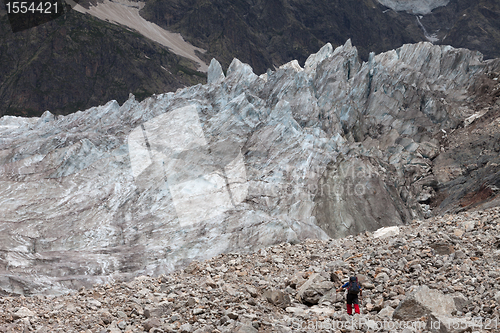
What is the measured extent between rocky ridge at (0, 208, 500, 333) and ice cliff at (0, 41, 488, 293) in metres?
6.84

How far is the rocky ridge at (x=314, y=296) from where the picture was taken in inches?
445

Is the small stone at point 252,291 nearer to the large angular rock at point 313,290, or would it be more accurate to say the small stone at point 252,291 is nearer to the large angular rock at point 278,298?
the large angular rock at point 278,298

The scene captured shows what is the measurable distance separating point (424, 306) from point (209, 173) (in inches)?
1289

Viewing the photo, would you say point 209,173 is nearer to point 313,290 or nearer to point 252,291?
point 252,291

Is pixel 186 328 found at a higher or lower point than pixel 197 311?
lower

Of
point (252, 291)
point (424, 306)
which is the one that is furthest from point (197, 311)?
point (424, 306)

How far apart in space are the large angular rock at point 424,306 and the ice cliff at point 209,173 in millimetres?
12560

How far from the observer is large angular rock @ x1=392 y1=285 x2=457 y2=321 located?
11.1 metres

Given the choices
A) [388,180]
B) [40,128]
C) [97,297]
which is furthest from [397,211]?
[40,128]

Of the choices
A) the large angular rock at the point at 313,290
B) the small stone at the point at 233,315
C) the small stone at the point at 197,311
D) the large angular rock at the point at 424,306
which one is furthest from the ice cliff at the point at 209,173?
the large angular rock at the point at 424,306

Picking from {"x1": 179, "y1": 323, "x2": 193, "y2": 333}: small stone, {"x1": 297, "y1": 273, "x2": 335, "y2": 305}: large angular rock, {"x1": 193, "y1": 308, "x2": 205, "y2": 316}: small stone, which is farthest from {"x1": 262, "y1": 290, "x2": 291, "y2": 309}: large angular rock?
{"x1": 179, "y1": 323, "x2": 193, "y2": 333}: small stone

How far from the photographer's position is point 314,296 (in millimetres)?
13844

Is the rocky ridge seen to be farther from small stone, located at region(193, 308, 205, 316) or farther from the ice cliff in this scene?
the ice cliff

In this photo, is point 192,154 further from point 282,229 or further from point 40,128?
point 40,128
